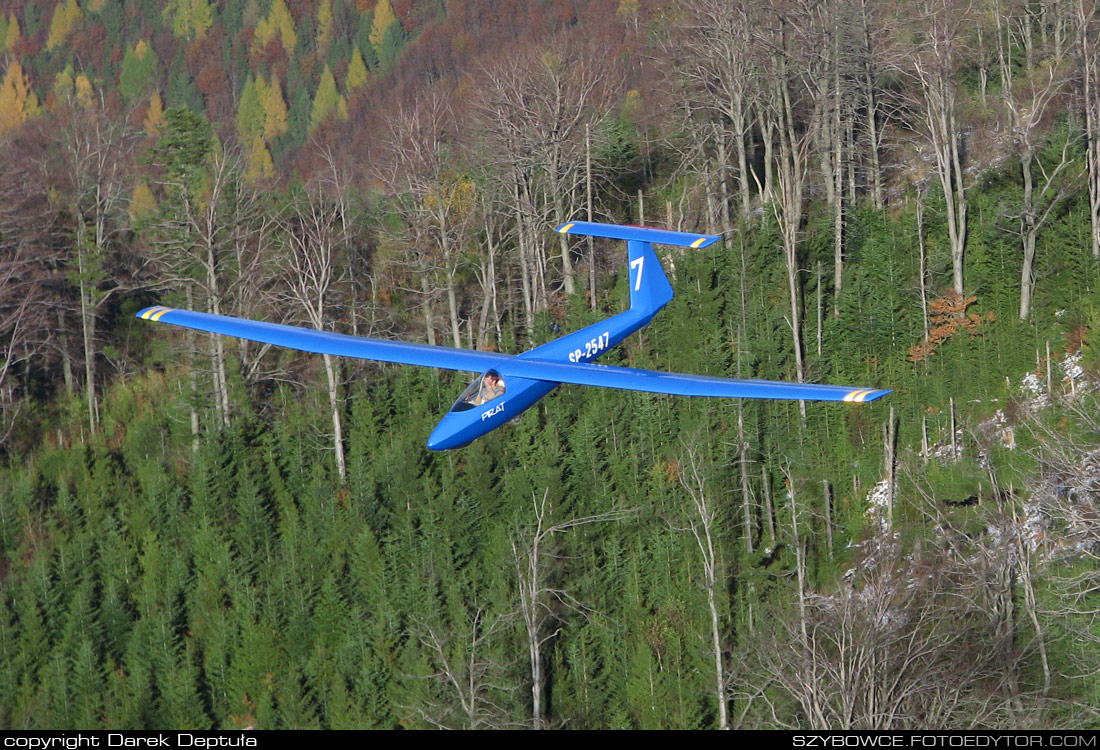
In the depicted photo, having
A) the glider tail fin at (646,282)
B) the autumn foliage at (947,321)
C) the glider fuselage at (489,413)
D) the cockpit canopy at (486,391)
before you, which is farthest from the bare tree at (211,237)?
the cockpit canopy at (486,391)

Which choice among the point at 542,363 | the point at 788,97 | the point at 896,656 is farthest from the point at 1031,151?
the point at 542,363

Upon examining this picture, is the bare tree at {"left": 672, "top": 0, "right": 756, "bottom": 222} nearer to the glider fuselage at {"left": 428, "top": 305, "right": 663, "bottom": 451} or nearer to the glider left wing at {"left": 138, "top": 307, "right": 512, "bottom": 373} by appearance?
the glider left wing at {"left": 138, "top": 307, "right": 512, "bottom": 373}

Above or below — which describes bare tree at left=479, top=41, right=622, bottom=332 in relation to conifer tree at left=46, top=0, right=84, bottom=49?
below

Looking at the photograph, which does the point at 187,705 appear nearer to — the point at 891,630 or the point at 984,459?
the point at 891,630

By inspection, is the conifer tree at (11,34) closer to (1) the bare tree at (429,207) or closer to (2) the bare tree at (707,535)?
(1) the bare tree at (429,207)

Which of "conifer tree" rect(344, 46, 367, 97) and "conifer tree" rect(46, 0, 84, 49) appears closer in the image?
"conifer tree" rect(344, 46, 367, 97)

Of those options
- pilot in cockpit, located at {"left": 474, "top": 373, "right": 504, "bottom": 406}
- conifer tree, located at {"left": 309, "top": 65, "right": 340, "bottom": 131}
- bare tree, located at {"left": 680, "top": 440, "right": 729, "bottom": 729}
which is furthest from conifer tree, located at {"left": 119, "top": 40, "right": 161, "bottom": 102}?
pilot in cockpit, located at {"left": 474, "top": 373, "right": 504, "bottom": 406}

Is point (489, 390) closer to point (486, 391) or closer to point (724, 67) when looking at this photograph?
point (486, 391)
